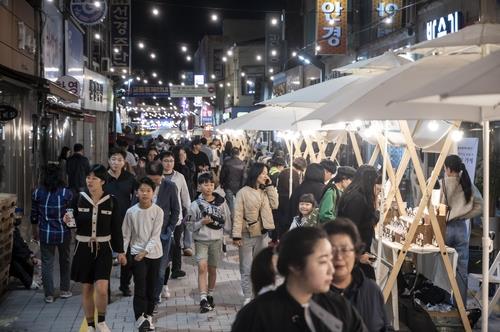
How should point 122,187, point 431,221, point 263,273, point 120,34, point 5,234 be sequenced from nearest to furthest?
1. point 263,273
2. point 431,221
3. point 5,234
4. point 122,187
5. point 120,34

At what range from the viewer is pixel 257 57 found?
60.1 m

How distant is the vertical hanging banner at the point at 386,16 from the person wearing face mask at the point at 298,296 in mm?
16185

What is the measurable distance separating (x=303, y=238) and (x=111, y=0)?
2952 centimetres

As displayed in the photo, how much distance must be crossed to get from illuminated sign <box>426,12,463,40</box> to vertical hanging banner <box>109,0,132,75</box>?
17.7 m

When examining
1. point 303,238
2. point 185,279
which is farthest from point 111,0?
point 303,238

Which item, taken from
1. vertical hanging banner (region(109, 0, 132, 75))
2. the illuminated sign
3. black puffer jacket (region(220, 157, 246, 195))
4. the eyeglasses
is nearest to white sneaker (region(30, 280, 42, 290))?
black puffer jacket (region(220, 157, 246, 195))

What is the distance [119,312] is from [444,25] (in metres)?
10.3

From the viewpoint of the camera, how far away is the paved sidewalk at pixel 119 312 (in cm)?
779

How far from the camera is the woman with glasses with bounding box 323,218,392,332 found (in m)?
3.82

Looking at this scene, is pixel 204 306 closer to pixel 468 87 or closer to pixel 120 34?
pixel 468 87

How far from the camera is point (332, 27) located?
71.2 feet

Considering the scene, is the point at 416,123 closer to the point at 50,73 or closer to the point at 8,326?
the point at 8,326

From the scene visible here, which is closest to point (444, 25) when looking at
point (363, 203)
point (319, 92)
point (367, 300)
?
point (319, 92)

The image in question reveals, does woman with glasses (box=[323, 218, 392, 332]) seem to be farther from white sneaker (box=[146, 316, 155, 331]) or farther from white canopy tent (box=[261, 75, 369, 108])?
white canopy tent (box=[261, 75, 369, 108])
